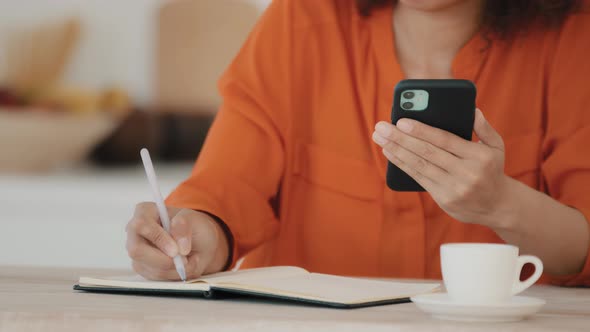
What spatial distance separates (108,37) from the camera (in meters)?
3.00

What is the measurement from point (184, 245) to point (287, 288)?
21cm

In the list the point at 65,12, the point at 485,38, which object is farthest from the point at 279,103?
the point at 65,12

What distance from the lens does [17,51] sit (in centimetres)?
304

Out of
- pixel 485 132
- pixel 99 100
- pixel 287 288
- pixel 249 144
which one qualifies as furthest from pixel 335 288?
pixel 99 100

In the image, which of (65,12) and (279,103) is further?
(65,12)

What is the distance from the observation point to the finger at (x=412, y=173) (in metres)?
1.07

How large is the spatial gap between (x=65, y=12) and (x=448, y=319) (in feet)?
8.44

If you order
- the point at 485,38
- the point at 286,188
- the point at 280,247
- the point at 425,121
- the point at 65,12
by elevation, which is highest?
the point at 65,12

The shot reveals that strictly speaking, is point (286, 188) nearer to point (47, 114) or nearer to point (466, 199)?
point (466, 199)

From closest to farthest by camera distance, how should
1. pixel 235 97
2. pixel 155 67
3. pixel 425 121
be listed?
pixel 425 121
pixel 235 97
pixel 155 67

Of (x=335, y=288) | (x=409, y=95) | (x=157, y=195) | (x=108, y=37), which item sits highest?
(x=108, y=37)

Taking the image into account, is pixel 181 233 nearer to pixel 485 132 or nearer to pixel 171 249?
pixel 171 249

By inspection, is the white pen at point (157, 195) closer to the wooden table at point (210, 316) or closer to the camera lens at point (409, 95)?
the wooden table at point (210, 316)

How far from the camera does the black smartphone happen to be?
1010 mm
